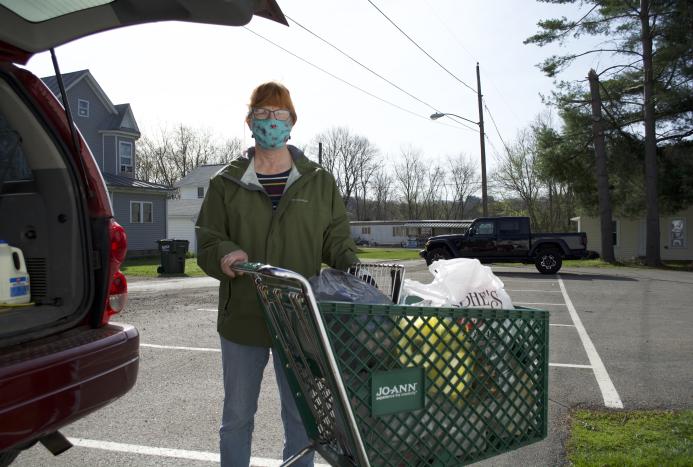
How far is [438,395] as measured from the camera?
2113mm

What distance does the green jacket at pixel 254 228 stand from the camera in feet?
8.71

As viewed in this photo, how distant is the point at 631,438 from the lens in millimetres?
3811

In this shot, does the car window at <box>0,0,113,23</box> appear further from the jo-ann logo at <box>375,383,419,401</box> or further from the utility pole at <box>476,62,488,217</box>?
the utility pole at <box>476,62,488,217</box>

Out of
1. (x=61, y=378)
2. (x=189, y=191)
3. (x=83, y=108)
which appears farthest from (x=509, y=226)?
(x=189, y=191)

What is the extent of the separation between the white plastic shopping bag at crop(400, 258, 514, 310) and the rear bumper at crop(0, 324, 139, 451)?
1325mm

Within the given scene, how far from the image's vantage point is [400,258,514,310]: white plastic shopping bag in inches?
98.8

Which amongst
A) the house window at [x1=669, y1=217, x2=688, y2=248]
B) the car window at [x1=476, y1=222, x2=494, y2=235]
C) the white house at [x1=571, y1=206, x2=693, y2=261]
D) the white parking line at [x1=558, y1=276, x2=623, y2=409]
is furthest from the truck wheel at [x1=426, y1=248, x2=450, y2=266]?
the house window at [x1=669, y1=217, x2=688, y2=248]

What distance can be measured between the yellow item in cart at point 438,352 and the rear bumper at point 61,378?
4.39 feet

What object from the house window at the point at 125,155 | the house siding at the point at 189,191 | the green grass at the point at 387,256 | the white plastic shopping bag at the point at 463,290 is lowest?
the green grass at the point at 387,256

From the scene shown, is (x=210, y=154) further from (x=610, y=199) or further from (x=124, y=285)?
(x=124, y=285)

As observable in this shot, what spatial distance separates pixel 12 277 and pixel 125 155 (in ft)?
94.9

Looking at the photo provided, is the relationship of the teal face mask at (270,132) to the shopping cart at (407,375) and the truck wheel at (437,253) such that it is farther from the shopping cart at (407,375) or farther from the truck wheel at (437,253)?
the truck wheel at (437,253)

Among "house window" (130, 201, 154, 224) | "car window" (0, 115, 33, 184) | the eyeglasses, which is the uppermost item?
"house window" (130, 201, 154, 224)

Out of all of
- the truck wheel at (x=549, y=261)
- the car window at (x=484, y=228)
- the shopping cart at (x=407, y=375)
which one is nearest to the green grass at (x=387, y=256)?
the car window at (x=484, y=228)
